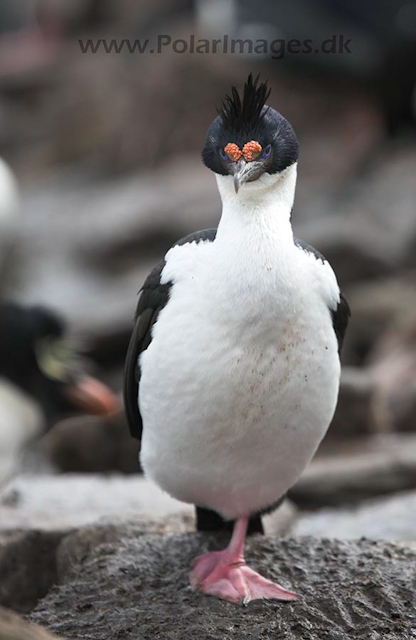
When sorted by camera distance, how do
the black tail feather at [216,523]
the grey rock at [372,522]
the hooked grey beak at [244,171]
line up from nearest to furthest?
the hooked grey beak at [244,171]
the black tail feather at [216,523]
the grey rock at [372,522]

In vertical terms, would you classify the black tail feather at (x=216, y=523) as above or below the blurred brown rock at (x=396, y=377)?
below

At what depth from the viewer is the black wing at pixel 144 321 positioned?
4.19 metres

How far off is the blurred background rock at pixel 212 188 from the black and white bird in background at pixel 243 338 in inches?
131

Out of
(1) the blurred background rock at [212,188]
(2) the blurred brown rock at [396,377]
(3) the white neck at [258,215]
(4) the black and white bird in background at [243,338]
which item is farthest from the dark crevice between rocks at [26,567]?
(2) the blurred brown rock at [396,377]

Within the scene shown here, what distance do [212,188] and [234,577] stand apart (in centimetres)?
955

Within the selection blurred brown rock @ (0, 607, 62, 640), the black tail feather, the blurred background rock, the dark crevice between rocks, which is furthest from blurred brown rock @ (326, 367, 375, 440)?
blurred brown rock @ (0, 607, 62, 640)

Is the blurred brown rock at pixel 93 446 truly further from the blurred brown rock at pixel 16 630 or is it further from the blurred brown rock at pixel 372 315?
the blurred brown rock at pixel 16 630

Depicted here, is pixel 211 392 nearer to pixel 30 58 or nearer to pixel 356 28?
pixel 356 28

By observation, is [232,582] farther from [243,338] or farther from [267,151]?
[267,151]

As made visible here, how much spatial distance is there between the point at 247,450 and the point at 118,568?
0.83 metres

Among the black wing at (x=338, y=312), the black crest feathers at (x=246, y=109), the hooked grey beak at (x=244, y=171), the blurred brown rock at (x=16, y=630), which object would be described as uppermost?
the black crest feathers at (x=246, y=109)

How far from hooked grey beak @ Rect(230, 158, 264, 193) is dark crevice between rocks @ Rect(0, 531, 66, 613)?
223 centimetres

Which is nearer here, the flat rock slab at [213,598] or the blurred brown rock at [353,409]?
the flat rock slab at [213,598]

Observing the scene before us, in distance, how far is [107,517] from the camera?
5.41 metres
